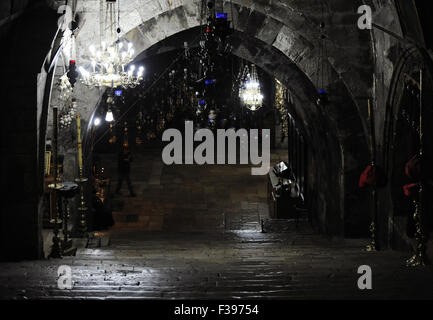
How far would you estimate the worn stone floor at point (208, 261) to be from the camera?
6336 millimetres

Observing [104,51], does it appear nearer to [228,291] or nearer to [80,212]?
[80,212]

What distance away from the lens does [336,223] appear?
12.7 m

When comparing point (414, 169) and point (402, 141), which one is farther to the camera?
point (402, 141)

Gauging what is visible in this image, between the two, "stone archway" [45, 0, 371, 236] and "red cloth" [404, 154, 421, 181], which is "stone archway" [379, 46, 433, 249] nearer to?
"red cloth" [404, 154, 421, 181]

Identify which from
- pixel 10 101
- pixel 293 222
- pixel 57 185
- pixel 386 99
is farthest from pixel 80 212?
pixel 386 99

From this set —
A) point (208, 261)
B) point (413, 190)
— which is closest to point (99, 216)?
point (208, 261)

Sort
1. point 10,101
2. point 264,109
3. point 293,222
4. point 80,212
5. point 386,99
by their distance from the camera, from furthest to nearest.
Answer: point 264,109 < point 293,222 < point 80,212 < point 386,99 < point 10,101

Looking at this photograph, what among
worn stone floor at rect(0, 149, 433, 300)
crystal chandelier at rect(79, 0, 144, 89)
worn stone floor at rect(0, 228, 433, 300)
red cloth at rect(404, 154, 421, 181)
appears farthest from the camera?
crystal chandelier at rect(79, 0, 144, 89)

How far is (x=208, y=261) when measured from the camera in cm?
916

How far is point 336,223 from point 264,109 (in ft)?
39.3

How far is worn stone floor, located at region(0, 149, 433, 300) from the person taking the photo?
20.8 feet

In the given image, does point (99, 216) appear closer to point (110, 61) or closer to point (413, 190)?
point (110, 61)

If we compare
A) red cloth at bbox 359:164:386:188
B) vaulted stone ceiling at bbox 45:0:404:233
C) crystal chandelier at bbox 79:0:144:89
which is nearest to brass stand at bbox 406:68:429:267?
red cloth at bbox 359:164:386:188

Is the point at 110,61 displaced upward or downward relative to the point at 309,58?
downward
